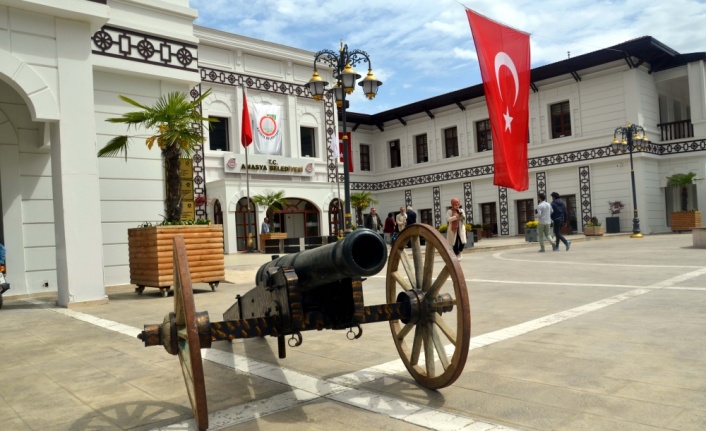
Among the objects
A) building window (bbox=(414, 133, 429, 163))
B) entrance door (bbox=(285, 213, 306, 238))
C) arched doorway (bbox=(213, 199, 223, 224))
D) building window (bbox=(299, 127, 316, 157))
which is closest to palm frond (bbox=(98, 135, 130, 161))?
arched doorway (bbox=(213, 199, 223, 224))

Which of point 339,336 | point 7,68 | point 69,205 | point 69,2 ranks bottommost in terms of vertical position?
point 339,336

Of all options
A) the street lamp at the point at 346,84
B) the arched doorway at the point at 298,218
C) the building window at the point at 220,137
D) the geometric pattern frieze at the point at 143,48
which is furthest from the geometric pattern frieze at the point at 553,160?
the geometric pattern frieze at the point at 143,48

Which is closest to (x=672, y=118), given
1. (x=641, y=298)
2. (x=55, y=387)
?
(x=641, y=298)

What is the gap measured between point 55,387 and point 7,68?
608cm

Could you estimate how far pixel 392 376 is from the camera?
3957 millimetres

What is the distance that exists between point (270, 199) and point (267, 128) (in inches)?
160

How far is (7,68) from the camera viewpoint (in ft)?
26.6

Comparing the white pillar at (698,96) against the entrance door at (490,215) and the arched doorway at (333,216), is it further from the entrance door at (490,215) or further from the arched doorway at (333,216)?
the arched doorway at (333,216)

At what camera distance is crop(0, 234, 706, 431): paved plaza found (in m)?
3.09

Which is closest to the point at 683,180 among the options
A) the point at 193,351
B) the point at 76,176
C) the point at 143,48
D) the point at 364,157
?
the point at 364,157

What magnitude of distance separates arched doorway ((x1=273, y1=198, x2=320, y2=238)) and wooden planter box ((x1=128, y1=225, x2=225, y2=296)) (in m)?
17.7

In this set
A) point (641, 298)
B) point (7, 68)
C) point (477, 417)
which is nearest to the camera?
point (477, 417)

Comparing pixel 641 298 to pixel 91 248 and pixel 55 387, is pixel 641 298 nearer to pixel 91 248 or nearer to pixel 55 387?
pixel 55 387

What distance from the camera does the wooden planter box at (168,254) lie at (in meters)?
9.43
